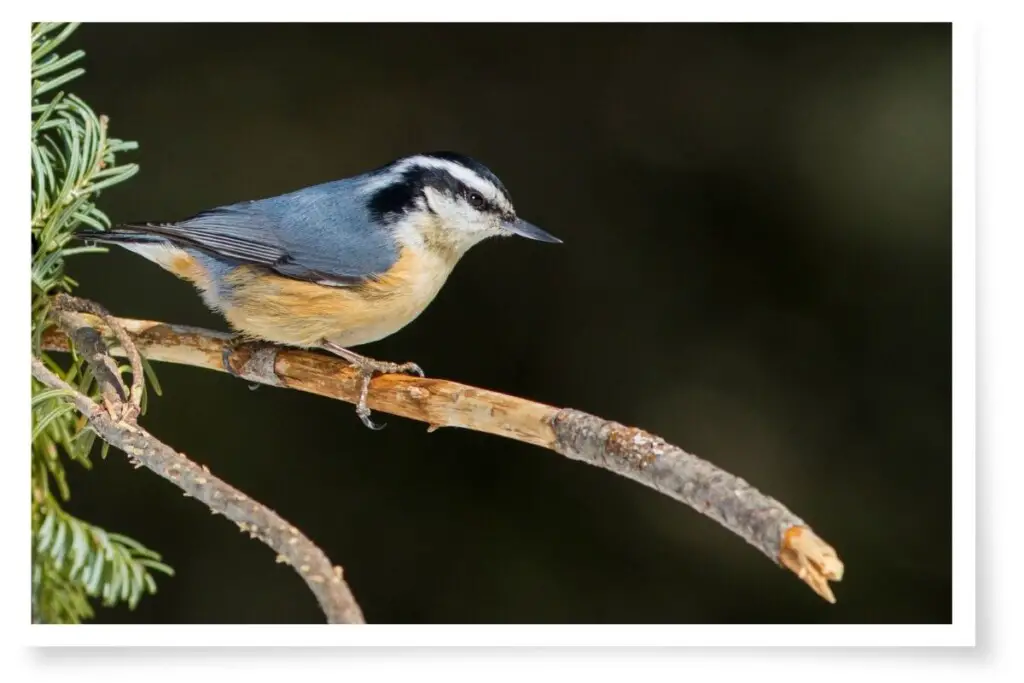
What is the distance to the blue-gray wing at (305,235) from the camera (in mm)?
1582

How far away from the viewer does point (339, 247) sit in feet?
5.24

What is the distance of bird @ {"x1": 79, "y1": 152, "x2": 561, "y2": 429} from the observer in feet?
5.16

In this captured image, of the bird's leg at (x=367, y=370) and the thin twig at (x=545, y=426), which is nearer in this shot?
the thin twig at (x=545, y=426)

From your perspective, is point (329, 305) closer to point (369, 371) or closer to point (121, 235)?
point (369, 371)

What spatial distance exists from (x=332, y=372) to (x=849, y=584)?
800 mm

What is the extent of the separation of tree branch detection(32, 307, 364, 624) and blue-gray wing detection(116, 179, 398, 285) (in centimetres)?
19

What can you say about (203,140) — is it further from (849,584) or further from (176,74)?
(849,584)

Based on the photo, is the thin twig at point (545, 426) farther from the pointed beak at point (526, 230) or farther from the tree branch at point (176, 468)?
the pointed beak at point (526, 230)

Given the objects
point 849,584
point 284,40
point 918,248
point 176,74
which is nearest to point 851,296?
point 918,248

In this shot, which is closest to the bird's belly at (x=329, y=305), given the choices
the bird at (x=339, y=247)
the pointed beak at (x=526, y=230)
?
the bird at (x=339, y=247)

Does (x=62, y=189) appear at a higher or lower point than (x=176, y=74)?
lower
